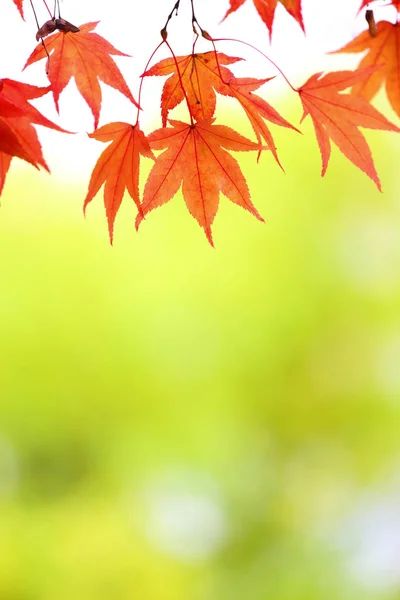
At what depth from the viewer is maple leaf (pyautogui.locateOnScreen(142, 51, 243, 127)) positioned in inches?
22.2

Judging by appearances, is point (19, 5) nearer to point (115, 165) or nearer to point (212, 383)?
point (115, 165)

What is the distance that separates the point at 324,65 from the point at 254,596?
3.91 metres

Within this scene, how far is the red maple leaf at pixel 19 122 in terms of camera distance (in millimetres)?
514

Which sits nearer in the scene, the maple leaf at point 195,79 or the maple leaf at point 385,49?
the maple leaf at point 195,79

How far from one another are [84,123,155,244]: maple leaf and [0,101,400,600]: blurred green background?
3538 millimetres

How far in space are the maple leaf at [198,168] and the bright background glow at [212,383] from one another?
11.4 feet

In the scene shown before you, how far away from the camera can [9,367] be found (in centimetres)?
399

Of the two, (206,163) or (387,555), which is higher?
(206,163)

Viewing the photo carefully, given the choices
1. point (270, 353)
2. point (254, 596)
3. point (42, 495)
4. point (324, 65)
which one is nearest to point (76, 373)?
point (42, 495)

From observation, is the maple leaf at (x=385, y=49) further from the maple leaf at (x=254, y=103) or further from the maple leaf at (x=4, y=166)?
the maple leaf at (x=4, y=166)

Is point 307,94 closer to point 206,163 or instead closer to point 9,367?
point 206,163

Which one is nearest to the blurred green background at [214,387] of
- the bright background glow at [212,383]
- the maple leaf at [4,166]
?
the bright background glow at [212,383]

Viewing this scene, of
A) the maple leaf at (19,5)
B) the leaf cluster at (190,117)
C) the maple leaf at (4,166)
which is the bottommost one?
the maple leaf at (4,166)

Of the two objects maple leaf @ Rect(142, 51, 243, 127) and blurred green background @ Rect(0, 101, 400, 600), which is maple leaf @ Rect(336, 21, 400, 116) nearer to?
maple leaf @ Rect(142, 51, 243, 127)
